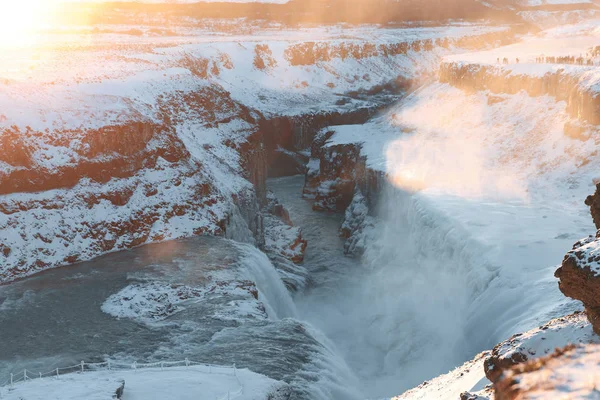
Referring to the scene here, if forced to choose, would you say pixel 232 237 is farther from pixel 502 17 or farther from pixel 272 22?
pixel 502 17

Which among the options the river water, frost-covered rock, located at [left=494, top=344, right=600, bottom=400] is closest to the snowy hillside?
the river water

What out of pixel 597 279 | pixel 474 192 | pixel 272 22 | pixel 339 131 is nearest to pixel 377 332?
pixel 474 192

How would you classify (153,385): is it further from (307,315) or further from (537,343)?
(307,315)

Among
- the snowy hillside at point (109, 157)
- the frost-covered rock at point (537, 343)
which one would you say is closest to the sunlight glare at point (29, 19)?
the snowy hillside at point (109, 157)

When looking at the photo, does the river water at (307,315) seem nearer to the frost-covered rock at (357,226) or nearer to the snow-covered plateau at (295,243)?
the snow-covered plateau at (295,243)

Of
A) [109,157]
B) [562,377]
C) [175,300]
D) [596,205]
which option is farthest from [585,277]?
[109,157]

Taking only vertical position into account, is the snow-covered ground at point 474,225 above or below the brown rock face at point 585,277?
below
